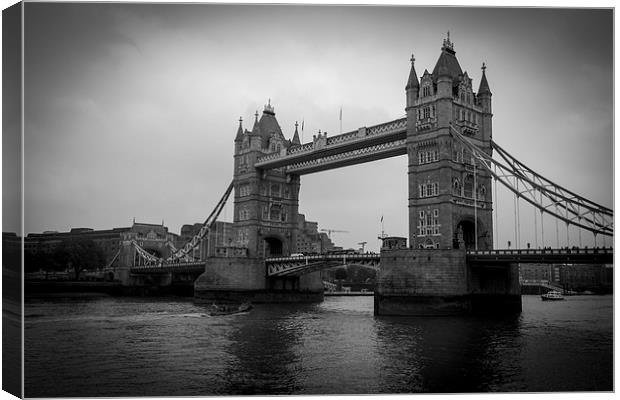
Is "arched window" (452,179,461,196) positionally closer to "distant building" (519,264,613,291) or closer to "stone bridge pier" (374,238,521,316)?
"stone bridge pier" (374,238,521,316)

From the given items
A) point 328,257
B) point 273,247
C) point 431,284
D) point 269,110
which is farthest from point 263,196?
point 431,284

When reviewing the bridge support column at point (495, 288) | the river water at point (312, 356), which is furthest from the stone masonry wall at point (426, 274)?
the river water at point (312, 356)

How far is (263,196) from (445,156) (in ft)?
92.5

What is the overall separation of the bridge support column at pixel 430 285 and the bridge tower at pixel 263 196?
26.7 metres

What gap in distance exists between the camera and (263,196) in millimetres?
70625

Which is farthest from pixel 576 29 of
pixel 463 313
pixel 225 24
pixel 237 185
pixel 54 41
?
pixel 237 185

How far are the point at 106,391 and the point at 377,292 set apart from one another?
29.0 m

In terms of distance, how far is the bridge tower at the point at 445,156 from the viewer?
1864 inches

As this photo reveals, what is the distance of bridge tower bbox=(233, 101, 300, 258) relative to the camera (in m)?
70.1

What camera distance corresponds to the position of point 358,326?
38.2 metres

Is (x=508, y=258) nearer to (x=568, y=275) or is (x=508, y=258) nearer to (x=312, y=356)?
(x=312, y=356)

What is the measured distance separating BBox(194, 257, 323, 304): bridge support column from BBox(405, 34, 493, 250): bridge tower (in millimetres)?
23283

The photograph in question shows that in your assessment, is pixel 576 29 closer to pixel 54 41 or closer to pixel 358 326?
pixel 54 41

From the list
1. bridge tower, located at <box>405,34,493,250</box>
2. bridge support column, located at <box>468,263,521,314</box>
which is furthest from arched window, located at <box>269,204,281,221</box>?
bridge support column, located at <box>468,263,521,314</box>
